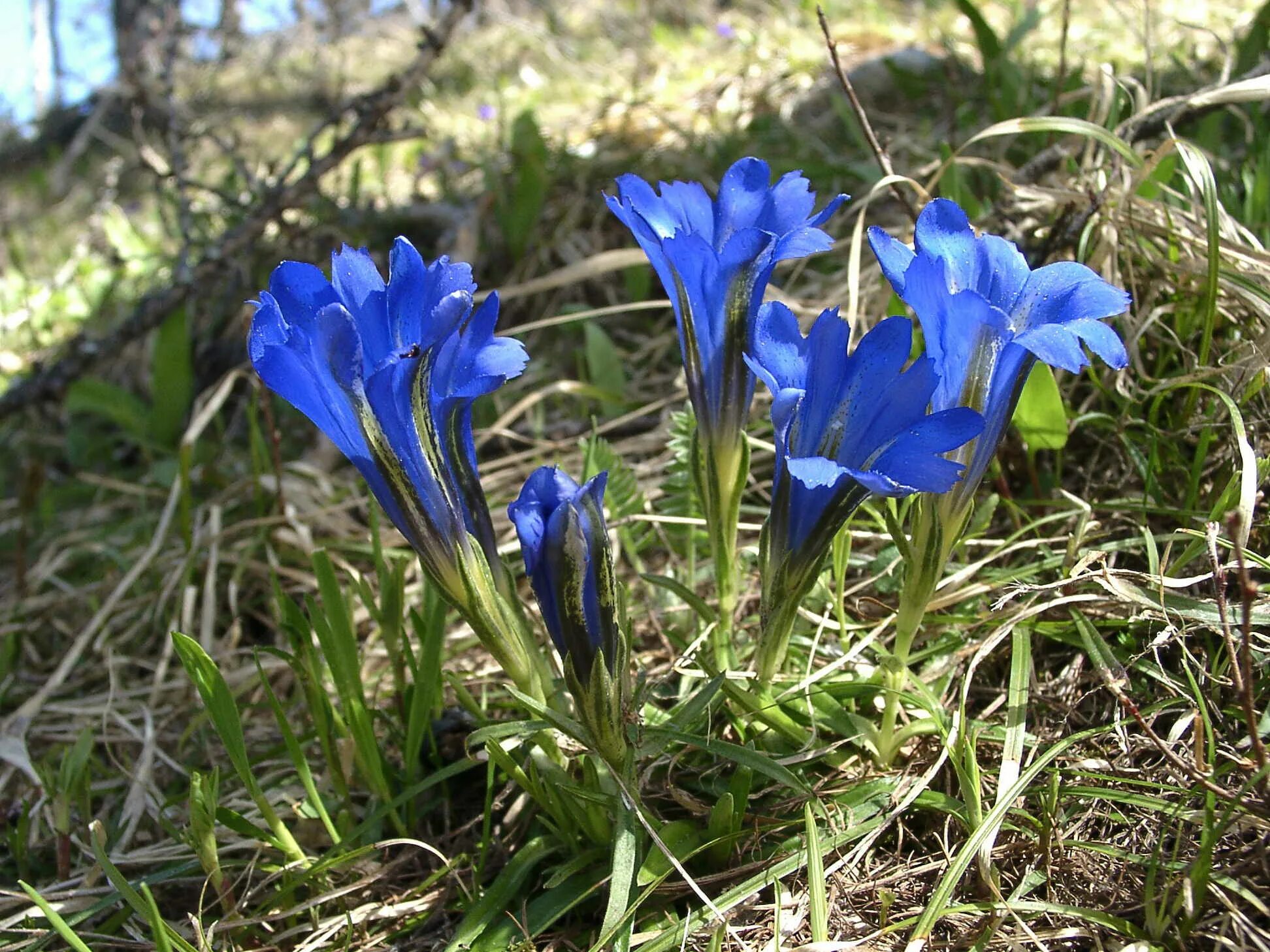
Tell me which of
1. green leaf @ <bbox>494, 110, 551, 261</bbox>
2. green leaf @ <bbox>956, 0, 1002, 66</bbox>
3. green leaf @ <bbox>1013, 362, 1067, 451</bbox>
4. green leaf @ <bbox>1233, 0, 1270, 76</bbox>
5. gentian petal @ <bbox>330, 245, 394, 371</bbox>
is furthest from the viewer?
green leaf @ <bbox>494, 110, 551, 261</bbox>

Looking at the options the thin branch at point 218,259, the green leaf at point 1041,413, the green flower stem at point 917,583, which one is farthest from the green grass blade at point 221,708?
the thin branch at point 218,259

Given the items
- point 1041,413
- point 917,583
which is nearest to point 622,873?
point 917,583

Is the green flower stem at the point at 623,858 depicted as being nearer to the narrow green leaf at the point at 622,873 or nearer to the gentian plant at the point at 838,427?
the narrow green leaf at the point at 622,873

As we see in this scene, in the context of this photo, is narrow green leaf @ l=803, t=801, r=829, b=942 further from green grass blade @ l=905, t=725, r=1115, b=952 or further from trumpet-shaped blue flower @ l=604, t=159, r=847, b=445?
trumpet-shaped blue flower @ l=604, t=159, r=847, b=445

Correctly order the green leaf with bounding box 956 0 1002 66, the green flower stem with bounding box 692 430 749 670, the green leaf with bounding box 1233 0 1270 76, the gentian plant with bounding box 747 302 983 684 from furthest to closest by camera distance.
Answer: the green leaf with bounding box 956 0 1002 66, the green leaf with bounding box 1233 0 1270 76, the green flower stem with bounding box 692 430 749 670, the gentian plant with bounding box 747 302 983 684

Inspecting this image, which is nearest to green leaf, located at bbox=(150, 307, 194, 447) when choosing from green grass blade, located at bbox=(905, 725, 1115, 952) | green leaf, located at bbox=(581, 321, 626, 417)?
green leaf, located at bbox=(581, 321, 626, 417)

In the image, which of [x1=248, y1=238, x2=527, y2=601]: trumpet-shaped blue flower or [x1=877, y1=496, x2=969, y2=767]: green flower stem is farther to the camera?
[x1=877, y1=496, x2=969, y2=767]: green flower stem

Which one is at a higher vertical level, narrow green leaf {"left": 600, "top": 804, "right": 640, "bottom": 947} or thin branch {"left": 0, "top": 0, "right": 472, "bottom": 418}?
thin branch {"left": 0, "top": 0, "right": 472, "bottom": 418}

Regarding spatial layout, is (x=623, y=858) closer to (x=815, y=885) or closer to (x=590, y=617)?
(x=815, y=885)
